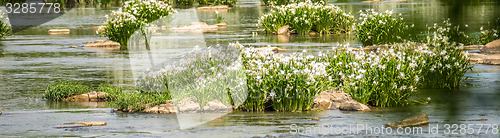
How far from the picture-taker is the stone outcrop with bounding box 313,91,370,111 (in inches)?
398

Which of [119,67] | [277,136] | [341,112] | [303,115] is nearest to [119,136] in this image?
[277,136]

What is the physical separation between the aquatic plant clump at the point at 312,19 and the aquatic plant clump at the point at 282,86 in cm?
1398

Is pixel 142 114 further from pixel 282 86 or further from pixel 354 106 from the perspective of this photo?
pixel 354 106

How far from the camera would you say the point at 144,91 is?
1105 cm

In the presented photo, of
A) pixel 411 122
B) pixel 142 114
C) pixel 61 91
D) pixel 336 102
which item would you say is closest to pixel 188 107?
pixel 142 114

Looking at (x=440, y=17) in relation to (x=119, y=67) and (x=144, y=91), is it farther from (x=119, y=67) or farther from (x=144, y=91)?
(x=144, y=91)

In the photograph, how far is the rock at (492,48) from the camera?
17.4 m

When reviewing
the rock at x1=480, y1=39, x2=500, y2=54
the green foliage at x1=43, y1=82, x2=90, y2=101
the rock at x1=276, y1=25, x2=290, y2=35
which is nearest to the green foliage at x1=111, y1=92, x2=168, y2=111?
the green foliage at x1=43, y1=82, x2=90, y2=101

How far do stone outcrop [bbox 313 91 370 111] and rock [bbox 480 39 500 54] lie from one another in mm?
8242

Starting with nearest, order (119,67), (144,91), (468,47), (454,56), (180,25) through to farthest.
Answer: (144,91), (454,56), (119,67), (468,47), (180,25)

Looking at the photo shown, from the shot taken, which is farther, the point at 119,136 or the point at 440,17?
the point at 440,17

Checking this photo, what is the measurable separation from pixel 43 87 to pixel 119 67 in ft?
11.2

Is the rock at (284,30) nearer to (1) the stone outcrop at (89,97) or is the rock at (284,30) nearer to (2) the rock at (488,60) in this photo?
(2) the rock at (488,60)

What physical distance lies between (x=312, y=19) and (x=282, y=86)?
15.2 m
